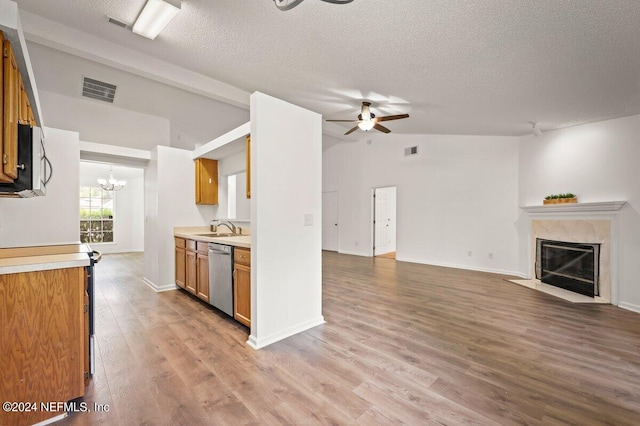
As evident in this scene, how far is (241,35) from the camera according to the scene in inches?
119

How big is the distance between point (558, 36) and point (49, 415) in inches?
174

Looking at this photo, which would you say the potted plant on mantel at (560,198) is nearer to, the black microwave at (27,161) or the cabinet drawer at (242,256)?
the cabinet drawer at (242,256)

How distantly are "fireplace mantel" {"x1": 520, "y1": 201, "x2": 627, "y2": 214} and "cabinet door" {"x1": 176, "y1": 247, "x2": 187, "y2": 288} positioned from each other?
595 centimetres

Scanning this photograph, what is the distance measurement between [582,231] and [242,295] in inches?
203

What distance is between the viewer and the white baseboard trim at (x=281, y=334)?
102 inches

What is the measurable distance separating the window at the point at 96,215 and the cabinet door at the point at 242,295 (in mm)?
9036

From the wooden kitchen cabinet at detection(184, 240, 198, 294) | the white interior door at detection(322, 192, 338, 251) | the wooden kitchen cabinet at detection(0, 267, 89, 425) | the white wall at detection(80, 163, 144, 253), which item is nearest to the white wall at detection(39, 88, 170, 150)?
the wooden kitchen cabinet at detection(184, 240, 198, 294)

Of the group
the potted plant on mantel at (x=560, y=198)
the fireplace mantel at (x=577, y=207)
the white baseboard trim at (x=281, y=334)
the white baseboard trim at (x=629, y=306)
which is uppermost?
the potted plant on mantel at (x=560, y=198)

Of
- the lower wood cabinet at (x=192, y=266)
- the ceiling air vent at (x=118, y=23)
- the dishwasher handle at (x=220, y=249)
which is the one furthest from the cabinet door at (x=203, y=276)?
the ceiling air vent at (x=118, y=23)

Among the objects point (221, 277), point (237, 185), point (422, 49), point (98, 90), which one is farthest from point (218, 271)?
point (98, 90)

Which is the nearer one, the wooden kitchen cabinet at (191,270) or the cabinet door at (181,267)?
the wooden kitchen cabinet at (191,270)

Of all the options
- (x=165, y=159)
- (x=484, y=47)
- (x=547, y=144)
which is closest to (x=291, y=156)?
(x=484, y=47)

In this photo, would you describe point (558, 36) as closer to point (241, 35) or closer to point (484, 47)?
point (484, 47)

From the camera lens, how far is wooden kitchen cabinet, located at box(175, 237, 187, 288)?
4.30m
